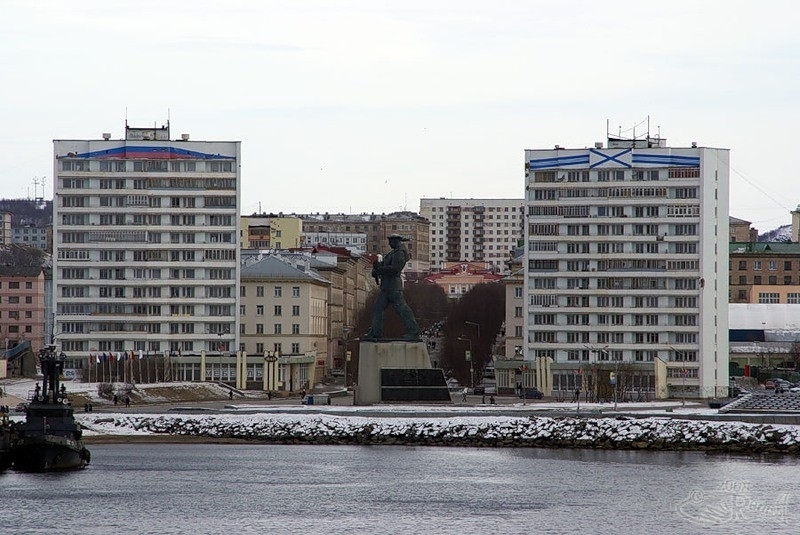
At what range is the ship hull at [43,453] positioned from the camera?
305ft

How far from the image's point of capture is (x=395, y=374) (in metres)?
124

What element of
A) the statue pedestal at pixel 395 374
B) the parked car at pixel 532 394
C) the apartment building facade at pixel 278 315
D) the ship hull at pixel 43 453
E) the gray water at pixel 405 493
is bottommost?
the gray water at pixel 405 493

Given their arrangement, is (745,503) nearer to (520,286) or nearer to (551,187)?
(551,187)

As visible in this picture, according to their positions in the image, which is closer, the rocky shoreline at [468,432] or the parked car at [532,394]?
the rocky shoreline at [468,432]

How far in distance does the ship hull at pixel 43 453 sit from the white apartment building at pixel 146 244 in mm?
85758

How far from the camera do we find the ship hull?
93000 mm

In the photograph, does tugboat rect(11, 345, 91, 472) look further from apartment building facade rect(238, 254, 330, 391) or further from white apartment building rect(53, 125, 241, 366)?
apartment building facade rect(238, 254, 330, 391)

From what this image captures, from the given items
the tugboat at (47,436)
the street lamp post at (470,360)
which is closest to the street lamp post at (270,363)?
the street lamp post at (470,360)

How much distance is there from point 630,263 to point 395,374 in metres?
57.0

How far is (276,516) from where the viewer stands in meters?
74.2

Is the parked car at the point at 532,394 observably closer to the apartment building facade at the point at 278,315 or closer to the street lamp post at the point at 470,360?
the street lamp post at the point at 470,360

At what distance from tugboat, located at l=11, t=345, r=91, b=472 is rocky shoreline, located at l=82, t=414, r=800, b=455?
22056mm

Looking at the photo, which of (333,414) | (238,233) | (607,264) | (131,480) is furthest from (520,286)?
(131,480)

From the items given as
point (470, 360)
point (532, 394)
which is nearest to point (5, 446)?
point (532, 394)
